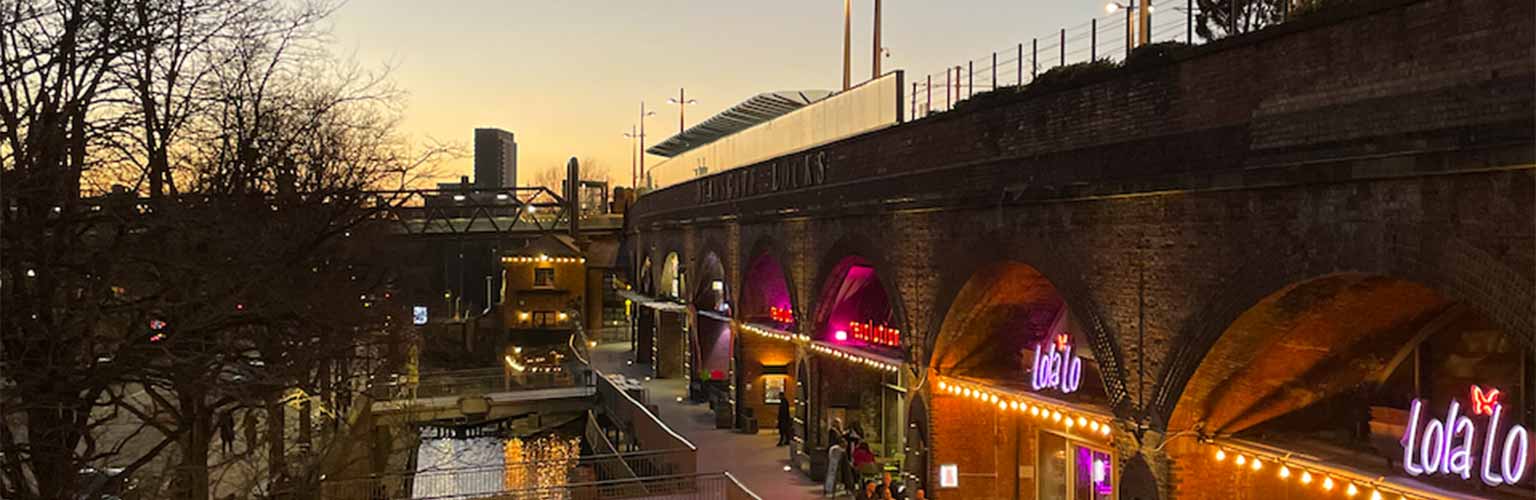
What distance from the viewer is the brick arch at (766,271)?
26156 mm

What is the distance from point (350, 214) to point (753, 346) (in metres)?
13.2

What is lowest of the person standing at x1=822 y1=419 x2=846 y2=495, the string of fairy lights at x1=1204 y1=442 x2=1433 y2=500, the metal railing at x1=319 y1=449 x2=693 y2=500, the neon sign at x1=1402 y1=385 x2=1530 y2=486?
the metal railing at x1=319 y1=449 x2=693 y2=500

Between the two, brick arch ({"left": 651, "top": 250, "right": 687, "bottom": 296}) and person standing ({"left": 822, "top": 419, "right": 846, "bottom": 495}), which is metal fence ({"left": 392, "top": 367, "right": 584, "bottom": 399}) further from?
person standing ({"left": 822, "top": 419, "right": 846, "bottom": 495})

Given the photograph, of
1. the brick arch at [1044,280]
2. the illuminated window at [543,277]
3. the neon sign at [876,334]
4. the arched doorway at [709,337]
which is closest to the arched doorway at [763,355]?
the arched doorway at [709,337]

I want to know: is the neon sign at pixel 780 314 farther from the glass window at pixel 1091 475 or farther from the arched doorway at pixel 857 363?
the glass window at pixel 1091 475

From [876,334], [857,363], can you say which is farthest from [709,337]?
[876,334]

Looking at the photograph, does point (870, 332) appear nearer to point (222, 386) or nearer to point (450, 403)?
point (222, 386)

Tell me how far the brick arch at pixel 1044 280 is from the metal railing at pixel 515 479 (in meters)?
6.39

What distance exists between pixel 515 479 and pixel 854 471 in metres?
11.9

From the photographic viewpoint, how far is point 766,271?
1196 inches

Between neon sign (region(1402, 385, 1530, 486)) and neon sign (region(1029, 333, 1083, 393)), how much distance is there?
17.2 ft

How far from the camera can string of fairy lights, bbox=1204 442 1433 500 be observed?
10953 mm

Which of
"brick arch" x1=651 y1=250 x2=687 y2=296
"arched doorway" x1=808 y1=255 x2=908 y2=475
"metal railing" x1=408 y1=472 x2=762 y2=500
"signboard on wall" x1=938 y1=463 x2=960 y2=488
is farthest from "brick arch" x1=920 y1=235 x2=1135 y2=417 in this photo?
"brick arch" x1=651 y1=250 x2=687 y2=296

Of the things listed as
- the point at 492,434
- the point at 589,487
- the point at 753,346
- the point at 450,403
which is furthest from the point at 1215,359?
the point at 492,434
